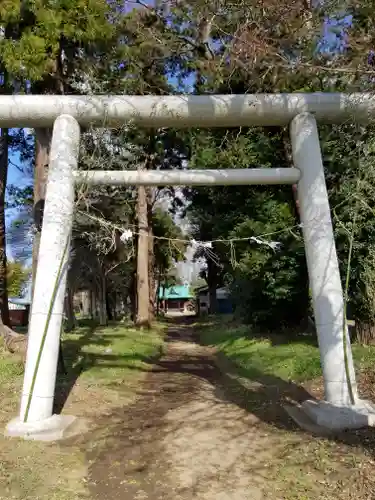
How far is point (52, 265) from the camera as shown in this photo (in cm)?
664

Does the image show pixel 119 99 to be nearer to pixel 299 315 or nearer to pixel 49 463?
pixel 49 463

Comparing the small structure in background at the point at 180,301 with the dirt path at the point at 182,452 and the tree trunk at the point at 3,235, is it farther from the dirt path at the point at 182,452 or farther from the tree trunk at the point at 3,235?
the dirt path at the point at 182,452

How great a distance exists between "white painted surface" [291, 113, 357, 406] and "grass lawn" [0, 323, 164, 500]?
3.17m

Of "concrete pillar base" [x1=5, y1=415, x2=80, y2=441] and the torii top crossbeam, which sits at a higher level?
the torii top crossbeam

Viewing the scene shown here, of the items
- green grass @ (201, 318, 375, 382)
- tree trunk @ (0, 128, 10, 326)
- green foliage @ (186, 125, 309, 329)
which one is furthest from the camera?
green foliage @ (186, 125, 309, 329)

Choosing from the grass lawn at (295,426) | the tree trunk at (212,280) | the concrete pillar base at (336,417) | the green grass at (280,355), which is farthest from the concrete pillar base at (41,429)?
the tree trunk at (212,280)

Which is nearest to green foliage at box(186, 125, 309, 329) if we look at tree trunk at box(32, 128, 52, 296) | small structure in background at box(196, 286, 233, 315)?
tree trunk at box(32, 128, 52, 296)

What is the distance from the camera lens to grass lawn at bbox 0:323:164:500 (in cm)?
471

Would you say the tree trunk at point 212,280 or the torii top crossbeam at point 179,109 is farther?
the tree trunk at point 212,280

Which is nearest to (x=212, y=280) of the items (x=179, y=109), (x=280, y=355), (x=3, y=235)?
(x=3, y=235)

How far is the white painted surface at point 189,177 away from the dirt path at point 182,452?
11.1 ft

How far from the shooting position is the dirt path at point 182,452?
466cm

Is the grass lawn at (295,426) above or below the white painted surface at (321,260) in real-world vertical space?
below

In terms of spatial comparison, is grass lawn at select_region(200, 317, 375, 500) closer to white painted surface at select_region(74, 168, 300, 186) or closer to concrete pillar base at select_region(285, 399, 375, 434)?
concrete pillar base at select_region(285, 399, 375, 434)
